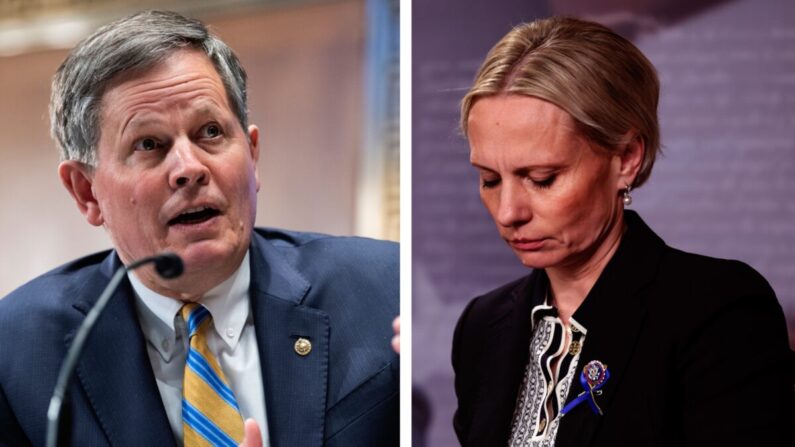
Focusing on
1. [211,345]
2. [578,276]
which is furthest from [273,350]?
[578,276]

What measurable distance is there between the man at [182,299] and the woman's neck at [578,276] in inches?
15.7

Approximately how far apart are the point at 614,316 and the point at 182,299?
95cm

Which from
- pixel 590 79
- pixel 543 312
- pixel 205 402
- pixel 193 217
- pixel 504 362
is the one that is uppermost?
pixel 590 79

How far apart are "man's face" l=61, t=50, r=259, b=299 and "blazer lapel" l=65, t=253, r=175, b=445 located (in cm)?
16

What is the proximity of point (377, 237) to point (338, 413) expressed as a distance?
16.3 inches

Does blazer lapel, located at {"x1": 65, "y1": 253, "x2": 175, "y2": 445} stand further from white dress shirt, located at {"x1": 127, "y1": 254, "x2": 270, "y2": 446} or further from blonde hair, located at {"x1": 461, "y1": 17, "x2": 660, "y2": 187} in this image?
blonde hair, located at {"x1": 461, "y1": 17, "x2": 660, "y2": 187}

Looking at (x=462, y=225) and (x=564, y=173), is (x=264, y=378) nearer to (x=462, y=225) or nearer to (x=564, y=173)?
(x=462, y=225)

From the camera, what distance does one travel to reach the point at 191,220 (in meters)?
2.21

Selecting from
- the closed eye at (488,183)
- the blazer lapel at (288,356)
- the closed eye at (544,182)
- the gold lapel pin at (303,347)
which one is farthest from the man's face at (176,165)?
the closed eye at (544,182)

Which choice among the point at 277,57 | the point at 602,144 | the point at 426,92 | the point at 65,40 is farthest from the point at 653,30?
the point at 65,40

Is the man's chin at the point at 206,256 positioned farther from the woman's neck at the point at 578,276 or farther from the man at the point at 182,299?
the woman's neck at the point at 578,276

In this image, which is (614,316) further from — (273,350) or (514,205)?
(273,350)

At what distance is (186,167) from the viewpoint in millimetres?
2176

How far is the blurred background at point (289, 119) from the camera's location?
2367mm
